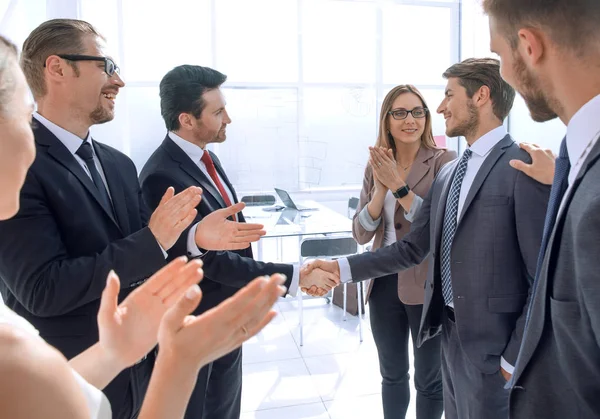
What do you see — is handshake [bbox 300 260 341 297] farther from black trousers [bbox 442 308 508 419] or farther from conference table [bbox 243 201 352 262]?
conference table [bbox 243 201 352 262]

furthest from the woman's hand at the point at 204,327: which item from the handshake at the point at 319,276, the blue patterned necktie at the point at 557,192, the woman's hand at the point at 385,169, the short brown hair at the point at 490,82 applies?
the woman's hand at the point at 385,169

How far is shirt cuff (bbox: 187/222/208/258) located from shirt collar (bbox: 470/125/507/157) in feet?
3.87

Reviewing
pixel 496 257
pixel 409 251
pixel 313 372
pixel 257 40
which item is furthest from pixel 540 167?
pixel 257 40

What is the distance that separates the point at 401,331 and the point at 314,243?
1.70 metres

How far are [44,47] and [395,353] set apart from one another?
6.80 ft

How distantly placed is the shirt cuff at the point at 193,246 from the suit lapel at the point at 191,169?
185 millimetres

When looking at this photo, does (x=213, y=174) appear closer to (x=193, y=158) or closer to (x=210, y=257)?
(x=193, y=158)

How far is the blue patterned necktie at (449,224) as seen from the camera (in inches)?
70.2

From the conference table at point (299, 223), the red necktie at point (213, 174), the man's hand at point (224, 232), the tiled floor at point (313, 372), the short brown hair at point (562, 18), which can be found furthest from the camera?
the conference table at point (299, 223)

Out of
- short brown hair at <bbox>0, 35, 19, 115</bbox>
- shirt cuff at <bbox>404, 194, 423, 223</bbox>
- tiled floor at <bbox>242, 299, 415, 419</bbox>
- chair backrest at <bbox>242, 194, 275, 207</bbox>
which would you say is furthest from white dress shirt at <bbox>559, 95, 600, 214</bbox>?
chair backrest at <bbox>242, 194, 275, 207</bbox>

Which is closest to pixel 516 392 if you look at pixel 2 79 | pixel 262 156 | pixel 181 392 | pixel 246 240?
pixel 181 392

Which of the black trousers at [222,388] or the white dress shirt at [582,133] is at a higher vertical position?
the white dress shirt at [582,133]

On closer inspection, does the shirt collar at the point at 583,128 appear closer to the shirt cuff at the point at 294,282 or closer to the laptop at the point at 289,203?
the shirt cuff at the point at 294,282

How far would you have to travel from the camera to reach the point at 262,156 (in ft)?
20.9
